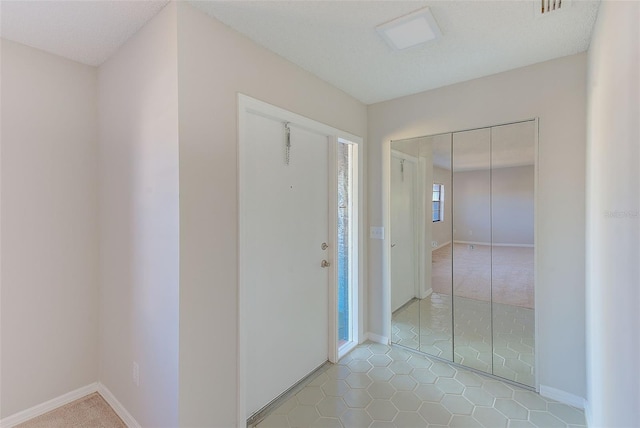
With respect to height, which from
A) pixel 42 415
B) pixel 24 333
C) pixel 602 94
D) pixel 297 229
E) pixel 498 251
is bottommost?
pixel 42 415

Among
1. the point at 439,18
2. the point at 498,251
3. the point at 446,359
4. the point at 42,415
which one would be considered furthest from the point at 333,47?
the point at 42,415

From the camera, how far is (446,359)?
8.21 ft

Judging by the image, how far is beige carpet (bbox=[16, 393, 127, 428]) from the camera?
182cm

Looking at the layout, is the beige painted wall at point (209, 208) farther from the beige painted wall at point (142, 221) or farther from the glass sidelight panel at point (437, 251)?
the glass sidelight panel at point (437, 251)

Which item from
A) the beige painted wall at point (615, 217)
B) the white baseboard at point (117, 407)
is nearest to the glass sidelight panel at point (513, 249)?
the beige painted wall at point (615, 217)

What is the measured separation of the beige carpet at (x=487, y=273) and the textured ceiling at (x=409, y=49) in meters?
1.38

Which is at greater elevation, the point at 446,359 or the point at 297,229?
the point at 297,229

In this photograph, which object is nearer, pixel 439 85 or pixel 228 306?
pixel 228 306

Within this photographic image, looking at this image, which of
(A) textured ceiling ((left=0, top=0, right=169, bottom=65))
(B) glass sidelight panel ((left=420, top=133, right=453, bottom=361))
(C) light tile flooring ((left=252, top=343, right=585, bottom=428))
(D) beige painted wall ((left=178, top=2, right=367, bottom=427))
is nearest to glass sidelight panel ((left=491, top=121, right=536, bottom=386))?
(C) light tile flooring ((left=252, top=343, right=585, bottom=428))

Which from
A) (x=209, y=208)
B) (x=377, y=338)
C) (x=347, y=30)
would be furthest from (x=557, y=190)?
(x=209, y=208)

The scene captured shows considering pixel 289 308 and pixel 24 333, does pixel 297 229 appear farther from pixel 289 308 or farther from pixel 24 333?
pixel 24 333

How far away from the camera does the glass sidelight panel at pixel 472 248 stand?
7.64 ft

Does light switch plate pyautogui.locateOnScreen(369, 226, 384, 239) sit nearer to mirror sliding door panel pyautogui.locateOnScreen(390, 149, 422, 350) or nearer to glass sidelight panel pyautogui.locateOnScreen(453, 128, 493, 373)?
mirror sliding door panel pyautogui.locateOnScreen(390, 149, 422, 350)

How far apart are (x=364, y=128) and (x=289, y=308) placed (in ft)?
6.06
